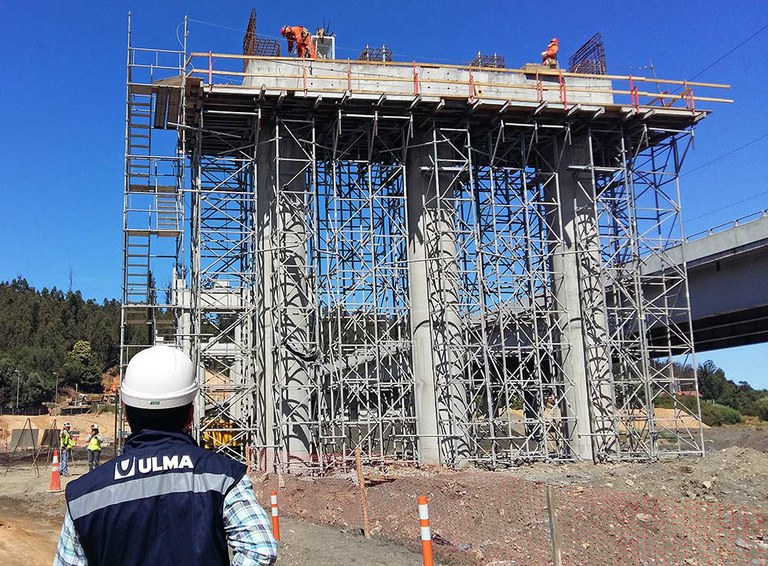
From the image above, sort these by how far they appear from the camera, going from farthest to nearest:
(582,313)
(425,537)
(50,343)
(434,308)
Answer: (50,343) → (582,313) → (434,308) → (425,537)

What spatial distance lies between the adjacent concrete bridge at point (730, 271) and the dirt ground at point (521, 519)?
269 inches

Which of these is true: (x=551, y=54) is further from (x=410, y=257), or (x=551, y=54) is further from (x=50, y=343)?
(x=50, y=343)

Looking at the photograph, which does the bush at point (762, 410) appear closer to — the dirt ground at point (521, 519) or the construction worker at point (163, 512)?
the dirt ground at point (521, 519)

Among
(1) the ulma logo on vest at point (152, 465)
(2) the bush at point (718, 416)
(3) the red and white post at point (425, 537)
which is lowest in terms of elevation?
(2) the bush at point (718, 416)

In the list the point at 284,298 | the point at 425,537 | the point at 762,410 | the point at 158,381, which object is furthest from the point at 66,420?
the point at 762,410

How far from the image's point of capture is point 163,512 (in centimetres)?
279

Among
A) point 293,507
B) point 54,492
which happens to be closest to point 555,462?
point 293,507

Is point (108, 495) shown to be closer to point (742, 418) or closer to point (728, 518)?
point (728, 518)

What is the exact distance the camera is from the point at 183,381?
307cm

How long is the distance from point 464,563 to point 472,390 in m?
13.1

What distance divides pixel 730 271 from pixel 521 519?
Result: 16190mm

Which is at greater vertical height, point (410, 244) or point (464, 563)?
point (410, 244)

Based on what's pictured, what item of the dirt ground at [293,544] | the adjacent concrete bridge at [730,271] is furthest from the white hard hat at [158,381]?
the adjacent concrete bridge at [730,271]

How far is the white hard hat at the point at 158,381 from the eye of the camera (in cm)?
299
